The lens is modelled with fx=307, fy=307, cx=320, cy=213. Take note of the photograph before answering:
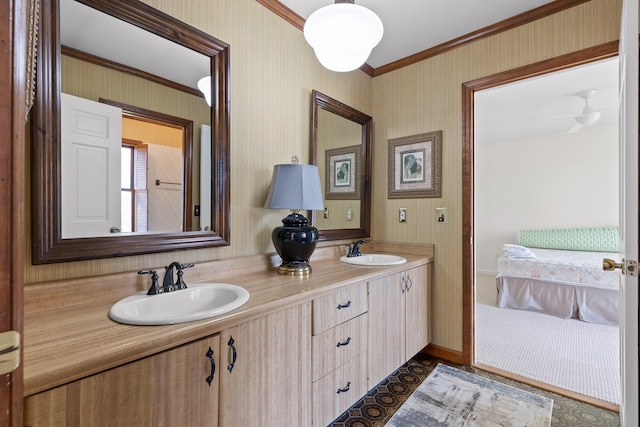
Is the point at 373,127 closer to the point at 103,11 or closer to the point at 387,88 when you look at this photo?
the point at 387,88

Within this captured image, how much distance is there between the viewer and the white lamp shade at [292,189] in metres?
1.72

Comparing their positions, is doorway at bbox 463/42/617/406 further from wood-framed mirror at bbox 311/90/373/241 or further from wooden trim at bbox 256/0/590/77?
wood-framed mirror at bbox 311/90/373/241

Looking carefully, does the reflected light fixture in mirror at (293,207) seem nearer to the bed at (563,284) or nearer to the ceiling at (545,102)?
the ceiling at (545,102)

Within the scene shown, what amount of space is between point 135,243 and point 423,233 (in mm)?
2011

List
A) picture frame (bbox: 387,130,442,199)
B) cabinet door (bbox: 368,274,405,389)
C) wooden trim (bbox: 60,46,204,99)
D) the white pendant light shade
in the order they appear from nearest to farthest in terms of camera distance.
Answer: wooden trim (bbox: 60,46,204,99) → the white pendant light shade → cabinet door (bbox: 368,274,405,389) → picture frame (bbox: 387,130,442,199)

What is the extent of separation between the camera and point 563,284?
3289 millimetres

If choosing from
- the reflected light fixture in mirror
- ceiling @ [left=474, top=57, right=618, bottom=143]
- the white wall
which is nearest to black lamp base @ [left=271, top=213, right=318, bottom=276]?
the reflected light fixture in mirror

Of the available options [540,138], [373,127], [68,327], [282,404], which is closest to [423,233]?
[373,127]

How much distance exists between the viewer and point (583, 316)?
10.3 feet

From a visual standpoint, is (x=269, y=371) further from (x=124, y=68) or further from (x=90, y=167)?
(x=124, y=68)

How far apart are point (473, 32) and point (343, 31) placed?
1362 mm

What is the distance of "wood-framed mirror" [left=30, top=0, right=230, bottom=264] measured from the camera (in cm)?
109

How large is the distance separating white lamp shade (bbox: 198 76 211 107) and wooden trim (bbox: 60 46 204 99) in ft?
0.06

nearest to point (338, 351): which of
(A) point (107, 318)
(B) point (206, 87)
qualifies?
(A) point (107, 318)
